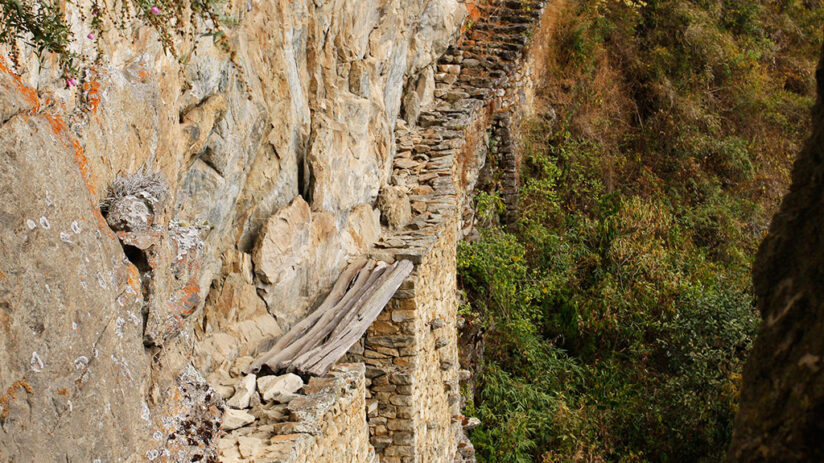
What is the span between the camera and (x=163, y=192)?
399 cm

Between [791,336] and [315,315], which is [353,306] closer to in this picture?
[315,315]

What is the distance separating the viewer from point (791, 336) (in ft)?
4.98

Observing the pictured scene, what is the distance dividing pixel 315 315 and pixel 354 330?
13.4 inches

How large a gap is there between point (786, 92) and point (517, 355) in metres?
8.71

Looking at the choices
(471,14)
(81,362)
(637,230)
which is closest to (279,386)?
(81,362)

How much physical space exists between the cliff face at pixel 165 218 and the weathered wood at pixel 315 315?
113 mm

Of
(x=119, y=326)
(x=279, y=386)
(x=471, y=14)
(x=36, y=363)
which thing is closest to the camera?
(x=36, y=363)

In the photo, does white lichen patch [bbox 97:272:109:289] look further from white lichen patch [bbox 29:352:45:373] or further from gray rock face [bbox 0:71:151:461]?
white lichen patch [bbox 29:352:45:373]

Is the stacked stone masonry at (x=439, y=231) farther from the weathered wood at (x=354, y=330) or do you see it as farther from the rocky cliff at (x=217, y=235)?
the weathered wood at (x=354, y=330)

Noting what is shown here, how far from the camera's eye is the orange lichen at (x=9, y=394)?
2.55 meters

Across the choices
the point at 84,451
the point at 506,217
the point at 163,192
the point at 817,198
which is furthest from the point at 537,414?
the point at 817,198

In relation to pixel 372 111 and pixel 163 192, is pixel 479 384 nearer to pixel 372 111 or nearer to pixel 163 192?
pixel 372 111

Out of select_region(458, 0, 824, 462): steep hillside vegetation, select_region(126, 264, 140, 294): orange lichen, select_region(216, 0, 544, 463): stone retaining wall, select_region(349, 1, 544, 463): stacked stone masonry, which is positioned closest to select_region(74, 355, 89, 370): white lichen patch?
select_region(126, 264, 140, 294): orange lichen

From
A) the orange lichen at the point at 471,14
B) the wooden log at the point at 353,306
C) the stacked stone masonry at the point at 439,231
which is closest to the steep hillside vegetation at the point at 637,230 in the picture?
the stacked stone masonry at the point at 439,231
